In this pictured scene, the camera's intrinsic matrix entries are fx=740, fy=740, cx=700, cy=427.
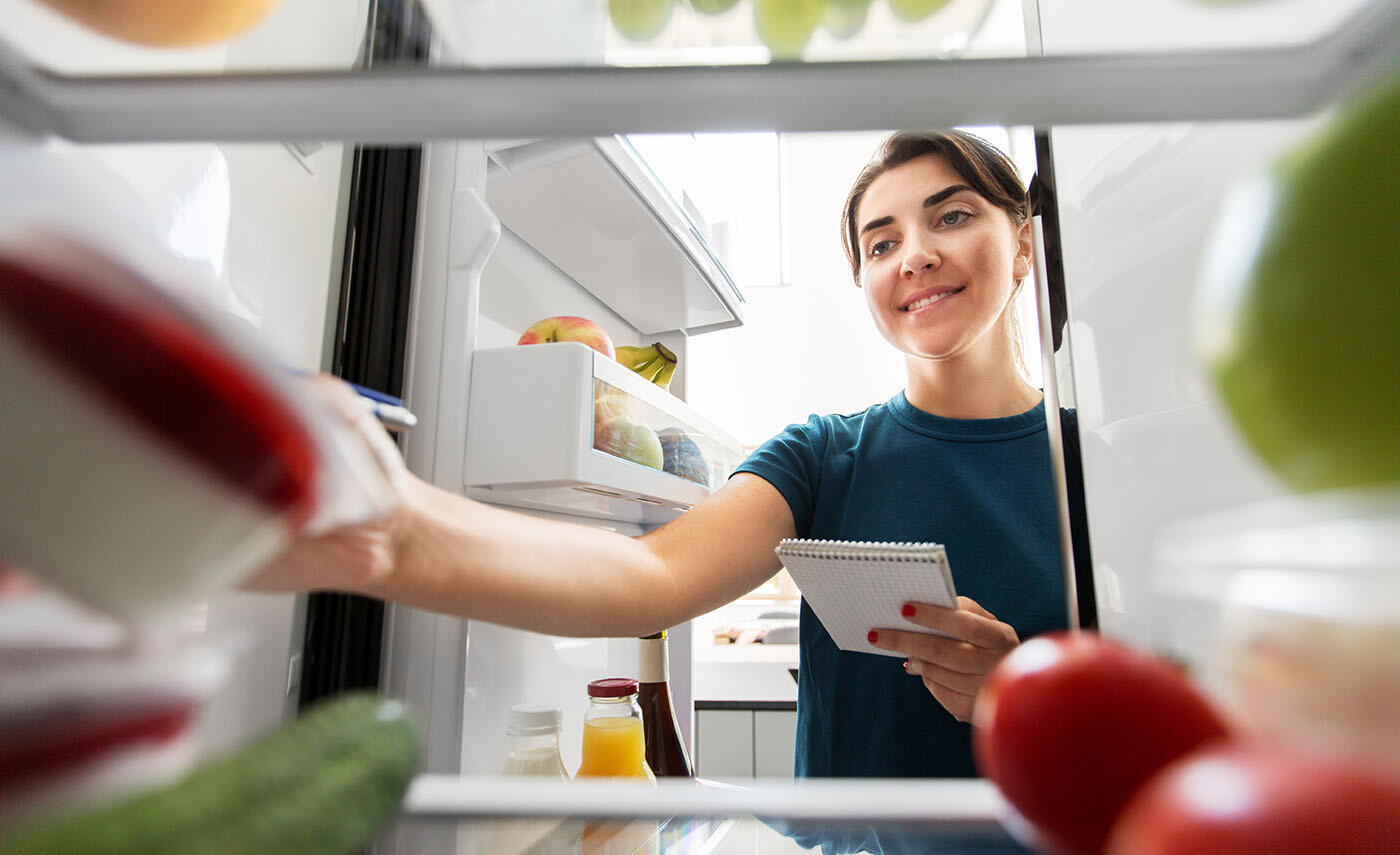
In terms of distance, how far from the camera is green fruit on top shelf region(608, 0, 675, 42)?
8.0 inches

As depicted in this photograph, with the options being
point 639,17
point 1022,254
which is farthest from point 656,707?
point 639,17

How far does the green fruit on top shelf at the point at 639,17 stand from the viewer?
20 cm

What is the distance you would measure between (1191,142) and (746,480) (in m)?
0.72

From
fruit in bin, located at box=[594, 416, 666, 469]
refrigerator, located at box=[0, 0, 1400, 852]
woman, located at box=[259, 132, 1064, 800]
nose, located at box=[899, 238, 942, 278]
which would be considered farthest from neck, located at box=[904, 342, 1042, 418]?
refrigerator, located at box=[0, 0, 1400, 852]

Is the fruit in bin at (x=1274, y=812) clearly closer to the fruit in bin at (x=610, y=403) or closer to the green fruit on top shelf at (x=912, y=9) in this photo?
the green fruit on top shelf at (x=912, y=9)

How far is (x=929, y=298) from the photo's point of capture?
97 cm

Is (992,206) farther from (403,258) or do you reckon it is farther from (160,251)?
(160,251)

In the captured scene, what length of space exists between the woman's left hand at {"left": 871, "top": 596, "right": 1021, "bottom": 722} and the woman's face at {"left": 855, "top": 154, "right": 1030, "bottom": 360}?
426 millimetres

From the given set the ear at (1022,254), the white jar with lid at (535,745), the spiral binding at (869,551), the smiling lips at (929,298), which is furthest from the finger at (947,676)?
the ear at (1022,254)

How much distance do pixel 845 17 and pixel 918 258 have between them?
798 millimetres

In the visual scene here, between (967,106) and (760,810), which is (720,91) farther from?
(760,810)

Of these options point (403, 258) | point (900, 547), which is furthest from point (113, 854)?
point (403, 258)

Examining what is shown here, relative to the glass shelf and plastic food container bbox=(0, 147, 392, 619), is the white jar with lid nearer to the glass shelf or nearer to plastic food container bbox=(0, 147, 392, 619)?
the glass shelf

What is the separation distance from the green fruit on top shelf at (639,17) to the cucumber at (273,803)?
18 centimetres
